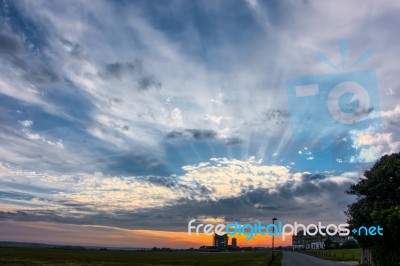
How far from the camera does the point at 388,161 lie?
4456 cm

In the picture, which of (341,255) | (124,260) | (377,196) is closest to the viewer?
(377,196)

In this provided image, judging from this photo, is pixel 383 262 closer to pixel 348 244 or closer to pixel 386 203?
pixel 386 203

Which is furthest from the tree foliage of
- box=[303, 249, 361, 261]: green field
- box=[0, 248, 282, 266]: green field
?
box=[303, 249, 361, 261]: green field

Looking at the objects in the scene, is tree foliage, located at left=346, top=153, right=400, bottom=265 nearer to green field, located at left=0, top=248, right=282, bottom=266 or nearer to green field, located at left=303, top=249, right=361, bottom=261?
green field, located at left=0, top=248, right=282, bottom=266

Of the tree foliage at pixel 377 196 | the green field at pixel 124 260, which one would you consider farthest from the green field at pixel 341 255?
the tree foliage at pixel 377 196

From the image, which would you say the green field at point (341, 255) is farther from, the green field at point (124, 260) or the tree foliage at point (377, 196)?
the tree foliage at point (377, 196)

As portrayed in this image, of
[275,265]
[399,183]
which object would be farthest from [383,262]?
[275,265]

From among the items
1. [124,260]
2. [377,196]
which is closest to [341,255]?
[124,260]

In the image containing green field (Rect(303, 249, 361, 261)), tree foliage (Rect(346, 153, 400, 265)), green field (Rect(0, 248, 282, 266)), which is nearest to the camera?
tree foliage (Rect(346, 153, 400, 265))

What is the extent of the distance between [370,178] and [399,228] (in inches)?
722

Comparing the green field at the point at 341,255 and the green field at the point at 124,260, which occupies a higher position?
the green field at the point at 341,255

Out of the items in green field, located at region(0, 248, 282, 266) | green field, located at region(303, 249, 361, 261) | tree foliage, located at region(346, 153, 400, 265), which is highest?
tree foliage, located at region(346, 153, 400, 265)

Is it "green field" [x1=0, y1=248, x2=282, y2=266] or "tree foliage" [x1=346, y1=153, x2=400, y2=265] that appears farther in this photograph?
"green field" [x1=0, y1=248, x2=282, y2=266]

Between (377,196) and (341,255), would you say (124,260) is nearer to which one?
(341,255)
